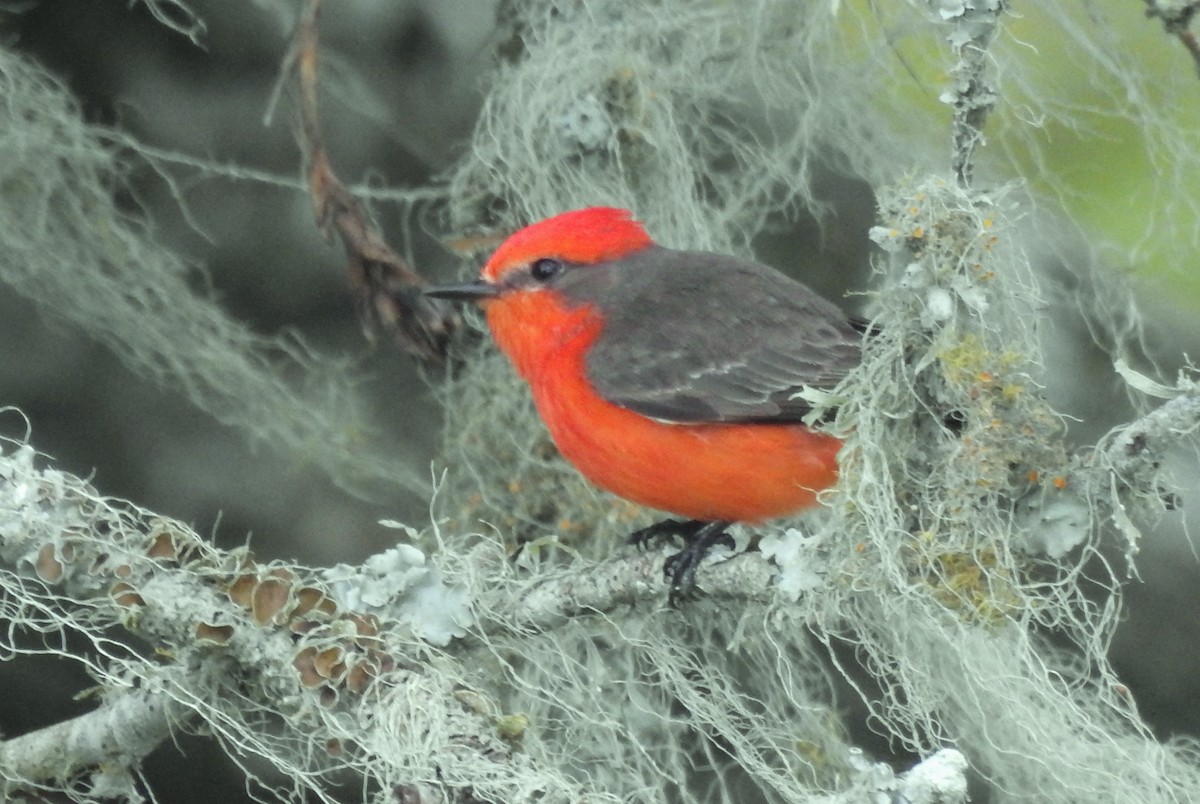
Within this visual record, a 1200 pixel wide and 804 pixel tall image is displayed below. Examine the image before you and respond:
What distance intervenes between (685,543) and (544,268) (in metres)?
0.68

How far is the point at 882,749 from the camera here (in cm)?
431

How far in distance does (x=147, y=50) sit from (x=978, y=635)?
8.11 ft

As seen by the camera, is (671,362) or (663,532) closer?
(671,362)

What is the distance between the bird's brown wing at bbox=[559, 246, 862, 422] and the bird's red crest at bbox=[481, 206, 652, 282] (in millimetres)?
50

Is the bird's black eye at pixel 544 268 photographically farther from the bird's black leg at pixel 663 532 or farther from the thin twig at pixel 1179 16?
the thin twig at pixel 1179 16

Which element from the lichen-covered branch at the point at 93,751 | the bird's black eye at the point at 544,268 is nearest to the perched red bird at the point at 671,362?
the bird's black eye at the point at 544,268

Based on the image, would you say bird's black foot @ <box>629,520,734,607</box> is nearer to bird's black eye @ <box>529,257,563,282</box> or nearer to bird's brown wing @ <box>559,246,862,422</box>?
bird's brown wing @ <box>559,246,862,422</box>

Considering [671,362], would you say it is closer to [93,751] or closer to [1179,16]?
[1179,16]

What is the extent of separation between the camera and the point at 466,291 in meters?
3.58

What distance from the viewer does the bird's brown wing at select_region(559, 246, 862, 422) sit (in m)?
3.32

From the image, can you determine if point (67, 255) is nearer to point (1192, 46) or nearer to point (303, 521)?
point (303, 521)

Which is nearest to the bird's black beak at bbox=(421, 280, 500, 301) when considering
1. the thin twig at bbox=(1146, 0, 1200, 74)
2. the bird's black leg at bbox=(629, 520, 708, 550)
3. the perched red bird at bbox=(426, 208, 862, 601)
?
the perched red bird at bbox=(426, 208, 862, 601)

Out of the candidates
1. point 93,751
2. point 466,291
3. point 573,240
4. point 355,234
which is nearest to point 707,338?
point 573,240

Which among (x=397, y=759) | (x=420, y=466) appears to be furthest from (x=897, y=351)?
(x=420, y=466)
